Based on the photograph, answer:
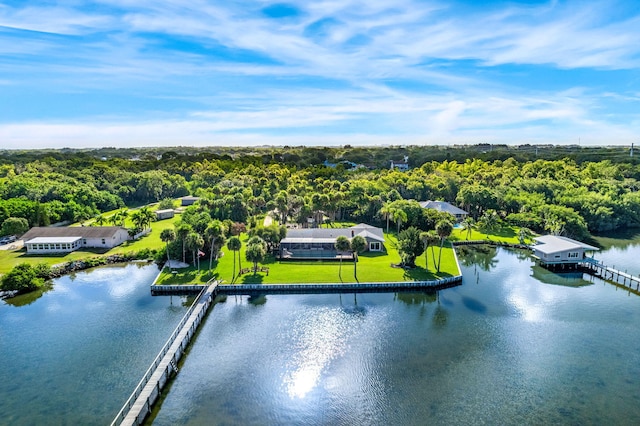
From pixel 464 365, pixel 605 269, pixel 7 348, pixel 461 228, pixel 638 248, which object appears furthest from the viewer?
pixel 461 228

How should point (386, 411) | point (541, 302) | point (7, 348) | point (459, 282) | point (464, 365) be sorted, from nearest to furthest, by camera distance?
point (386, 411) → point (464, 365) → point (7, 348) → point (541, 302) → point (459, 282)

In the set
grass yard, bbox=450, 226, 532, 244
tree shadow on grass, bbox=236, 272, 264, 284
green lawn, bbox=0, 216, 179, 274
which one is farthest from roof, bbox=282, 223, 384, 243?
green lawn, bbox=0, 216, 179, 274

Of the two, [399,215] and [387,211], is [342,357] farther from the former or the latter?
[387,211]

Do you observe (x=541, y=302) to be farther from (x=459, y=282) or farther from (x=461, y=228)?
(x=461, y=228)

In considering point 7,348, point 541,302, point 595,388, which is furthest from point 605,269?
point 7,348

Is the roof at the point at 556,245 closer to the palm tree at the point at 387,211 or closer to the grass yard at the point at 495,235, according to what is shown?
the grass yard at the point at 495,235

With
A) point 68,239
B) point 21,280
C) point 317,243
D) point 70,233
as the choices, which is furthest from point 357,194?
point 21,280
